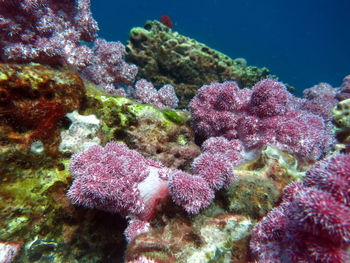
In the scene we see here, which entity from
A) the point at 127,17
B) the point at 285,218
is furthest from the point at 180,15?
the point at 285,218

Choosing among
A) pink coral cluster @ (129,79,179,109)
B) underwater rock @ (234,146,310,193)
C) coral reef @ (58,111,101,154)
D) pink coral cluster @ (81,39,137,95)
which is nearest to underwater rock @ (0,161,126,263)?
coral reef @ (58,111,101,154)

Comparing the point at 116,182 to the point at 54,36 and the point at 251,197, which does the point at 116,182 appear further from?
the point at 54,36

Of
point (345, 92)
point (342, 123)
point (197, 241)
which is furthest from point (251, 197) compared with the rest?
point (345, 92)

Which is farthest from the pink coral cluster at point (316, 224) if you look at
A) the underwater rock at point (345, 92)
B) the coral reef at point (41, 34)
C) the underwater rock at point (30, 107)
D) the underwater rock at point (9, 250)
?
the underwater rock at point (345, 92)

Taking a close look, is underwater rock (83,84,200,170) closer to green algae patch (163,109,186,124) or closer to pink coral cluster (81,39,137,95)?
green algae patch (163,109,186,124)

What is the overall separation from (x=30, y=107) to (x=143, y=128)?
1.47 meters

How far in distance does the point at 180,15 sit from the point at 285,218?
105661 millimetres

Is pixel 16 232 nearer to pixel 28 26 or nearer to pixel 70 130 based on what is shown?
pixel 70 130

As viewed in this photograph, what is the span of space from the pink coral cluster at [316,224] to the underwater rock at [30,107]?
248cm

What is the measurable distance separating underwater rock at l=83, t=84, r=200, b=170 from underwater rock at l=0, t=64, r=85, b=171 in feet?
1.43

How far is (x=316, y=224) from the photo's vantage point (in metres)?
1.52

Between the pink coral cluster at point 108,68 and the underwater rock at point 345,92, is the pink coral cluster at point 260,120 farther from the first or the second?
the underwater rock at point 345,92

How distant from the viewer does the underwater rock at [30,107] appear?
2.24m

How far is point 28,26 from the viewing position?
14.2 feet
